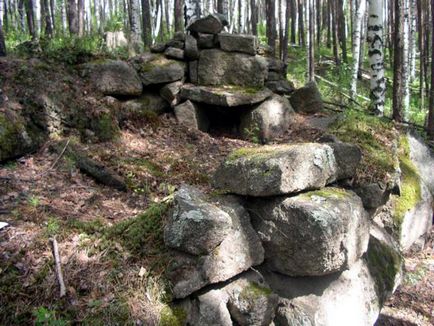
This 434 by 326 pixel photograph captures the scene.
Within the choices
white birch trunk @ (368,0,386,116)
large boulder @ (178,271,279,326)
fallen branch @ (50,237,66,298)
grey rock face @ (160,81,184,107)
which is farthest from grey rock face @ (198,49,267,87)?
fallen branch @ (50,237,66,298)

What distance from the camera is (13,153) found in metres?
5.29

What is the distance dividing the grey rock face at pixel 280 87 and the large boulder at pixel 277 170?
11.5ft

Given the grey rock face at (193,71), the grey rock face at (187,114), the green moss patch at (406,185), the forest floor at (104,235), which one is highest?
the grey rock face at (193,71)

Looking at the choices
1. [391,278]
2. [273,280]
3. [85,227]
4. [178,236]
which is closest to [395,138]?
[391,278]

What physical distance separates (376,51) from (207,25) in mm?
3728

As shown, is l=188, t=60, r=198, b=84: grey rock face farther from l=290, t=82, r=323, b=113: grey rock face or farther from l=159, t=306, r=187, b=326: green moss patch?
l=159, t=306, r=187, b=326: green moss patch

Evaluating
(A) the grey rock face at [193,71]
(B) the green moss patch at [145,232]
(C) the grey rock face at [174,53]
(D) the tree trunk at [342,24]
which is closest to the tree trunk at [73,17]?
(C) the grey rock face at [174,53]

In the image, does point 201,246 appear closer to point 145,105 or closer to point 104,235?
point 104,235

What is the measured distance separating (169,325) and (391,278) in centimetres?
320

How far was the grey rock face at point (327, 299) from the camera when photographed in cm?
393

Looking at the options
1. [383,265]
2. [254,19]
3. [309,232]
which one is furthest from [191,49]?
[254,19]

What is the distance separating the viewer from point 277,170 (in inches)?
154

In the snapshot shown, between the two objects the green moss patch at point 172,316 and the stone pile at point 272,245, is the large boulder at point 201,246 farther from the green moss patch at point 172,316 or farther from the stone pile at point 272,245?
the green moss patch at point 172,316

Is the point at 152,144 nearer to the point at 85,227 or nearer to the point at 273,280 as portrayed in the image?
the point at 85,227
